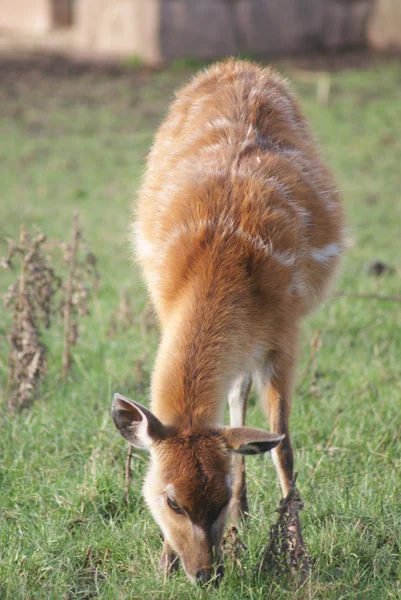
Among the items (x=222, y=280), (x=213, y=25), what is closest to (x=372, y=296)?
(x=222, y=280)

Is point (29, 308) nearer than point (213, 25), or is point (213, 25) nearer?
point (29, 308)

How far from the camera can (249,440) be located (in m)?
3.41

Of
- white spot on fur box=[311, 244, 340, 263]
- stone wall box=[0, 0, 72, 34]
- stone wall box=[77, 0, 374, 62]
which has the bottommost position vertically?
white spot on fur box=[311, 244, 340, 263]

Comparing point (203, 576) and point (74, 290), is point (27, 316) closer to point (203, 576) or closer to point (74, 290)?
point (74, 290)

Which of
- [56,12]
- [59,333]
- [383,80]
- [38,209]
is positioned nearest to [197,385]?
[59,333]

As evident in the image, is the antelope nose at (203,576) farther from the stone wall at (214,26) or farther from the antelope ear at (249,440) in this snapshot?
the stone wall at (214,26)

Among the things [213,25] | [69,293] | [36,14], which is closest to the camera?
[69,293]

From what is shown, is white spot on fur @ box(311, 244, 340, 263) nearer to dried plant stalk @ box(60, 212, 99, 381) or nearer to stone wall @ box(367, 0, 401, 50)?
dried plant stalk @ box(60, 212, 99, 381)

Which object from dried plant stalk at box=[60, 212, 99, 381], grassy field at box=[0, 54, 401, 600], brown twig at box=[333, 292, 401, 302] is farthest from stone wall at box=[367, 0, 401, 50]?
dried plant stalk at box=[60, 212, 99, 381]

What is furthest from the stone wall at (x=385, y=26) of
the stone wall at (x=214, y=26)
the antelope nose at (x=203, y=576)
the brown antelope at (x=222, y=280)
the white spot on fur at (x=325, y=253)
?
the antelope nose at (x=203, y=576)

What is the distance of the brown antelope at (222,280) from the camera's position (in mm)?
3426

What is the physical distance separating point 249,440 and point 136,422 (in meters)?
0.47

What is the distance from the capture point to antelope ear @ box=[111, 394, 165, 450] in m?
3.40

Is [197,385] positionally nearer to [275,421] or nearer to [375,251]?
[275,421]
